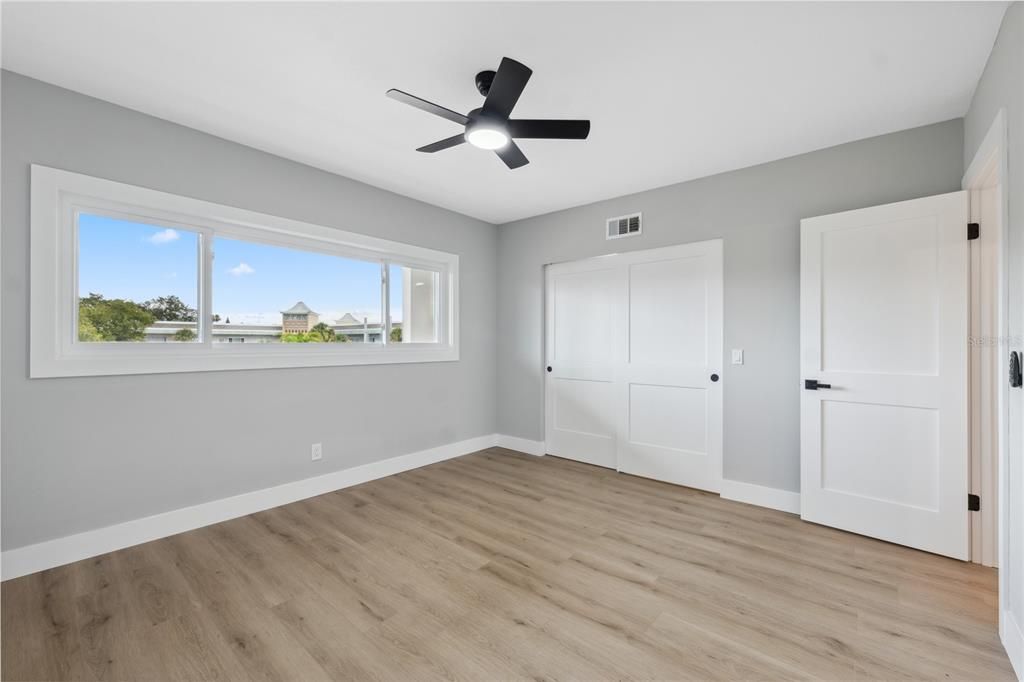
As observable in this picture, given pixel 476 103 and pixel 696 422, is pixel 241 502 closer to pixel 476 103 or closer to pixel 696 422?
pixel 476 103

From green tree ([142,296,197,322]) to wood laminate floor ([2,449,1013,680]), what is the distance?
1413 mm

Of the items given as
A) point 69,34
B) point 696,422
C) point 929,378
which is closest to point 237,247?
point 69,34

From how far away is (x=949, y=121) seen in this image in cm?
267

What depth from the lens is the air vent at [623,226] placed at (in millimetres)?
4078

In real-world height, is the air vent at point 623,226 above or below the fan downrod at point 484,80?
below

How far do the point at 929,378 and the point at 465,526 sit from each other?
303 centimetres

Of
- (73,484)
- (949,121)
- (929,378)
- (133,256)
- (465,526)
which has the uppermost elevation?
(949,121)

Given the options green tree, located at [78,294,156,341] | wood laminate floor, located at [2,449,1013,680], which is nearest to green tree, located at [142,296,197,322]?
green tree, located at [78,294,156,341]

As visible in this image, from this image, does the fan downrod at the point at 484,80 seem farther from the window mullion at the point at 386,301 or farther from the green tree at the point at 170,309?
the green tree at the point at 170,309

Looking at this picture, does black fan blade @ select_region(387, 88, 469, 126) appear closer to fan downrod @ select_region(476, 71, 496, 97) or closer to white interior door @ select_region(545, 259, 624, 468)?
fan downrod @ select_region(476, 71, 496, 97)

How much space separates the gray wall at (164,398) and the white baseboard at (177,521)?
2.1 inches

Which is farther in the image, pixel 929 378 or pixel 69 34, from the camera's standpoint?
pixel 929 378

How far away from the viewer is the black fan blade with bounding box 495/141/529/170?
2.44 m

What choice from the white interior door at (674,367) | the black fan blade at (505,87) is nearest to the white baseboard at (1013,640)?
the white interior door at (674,367)
